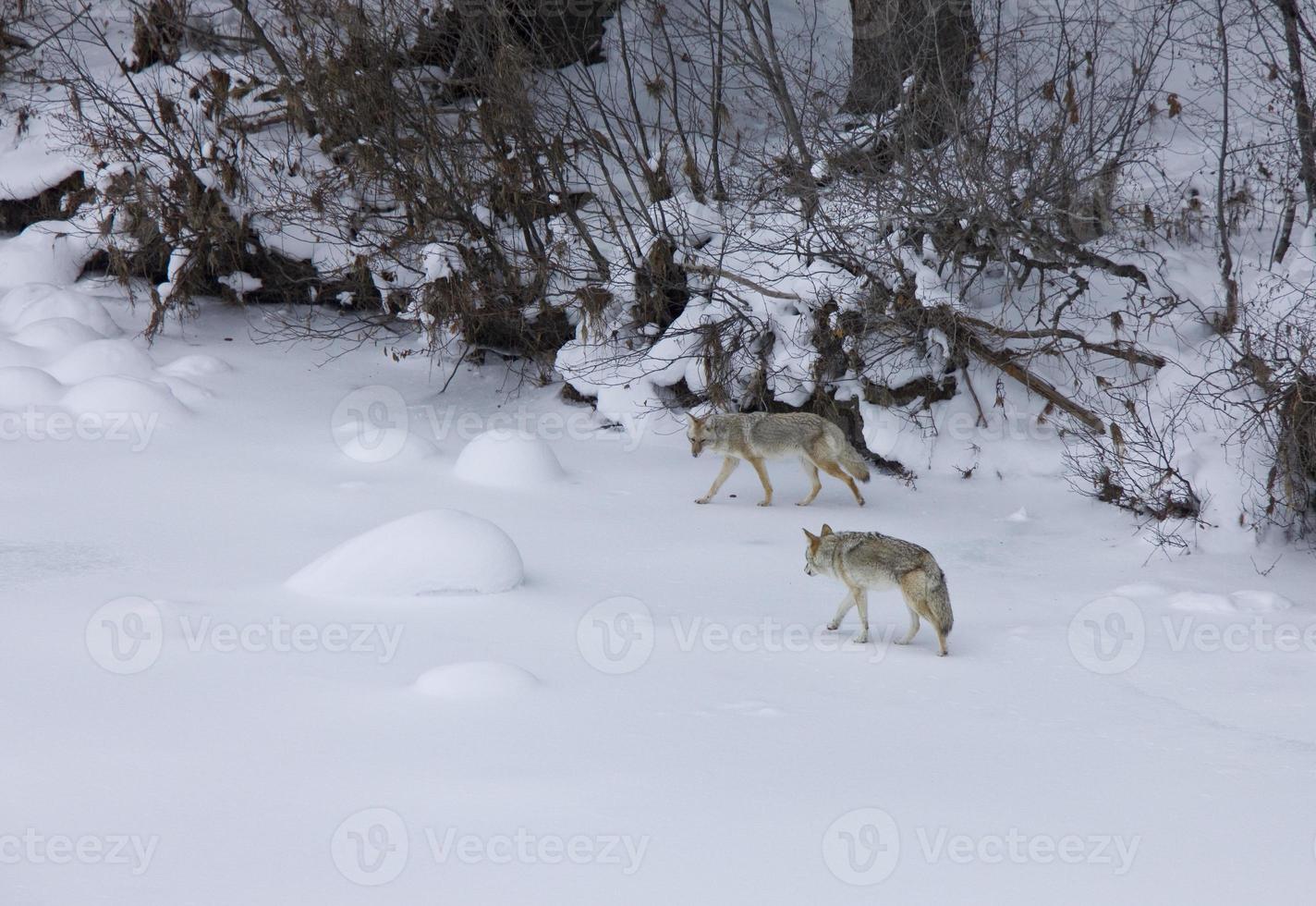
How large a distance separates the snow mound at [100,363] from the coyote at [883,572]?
8.53 meters

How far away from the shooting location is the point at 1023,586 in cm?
925

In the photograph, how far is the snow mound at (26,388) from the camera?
11938 mm

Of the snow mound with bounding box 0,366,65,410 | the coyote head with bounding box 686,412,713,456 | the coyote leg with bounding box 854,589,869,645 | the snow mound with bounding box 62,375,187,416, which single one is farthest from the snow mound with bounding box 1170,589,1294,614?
the snow mound with bounding box 0,366,65,410

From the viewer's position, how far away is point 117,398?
11.9 m

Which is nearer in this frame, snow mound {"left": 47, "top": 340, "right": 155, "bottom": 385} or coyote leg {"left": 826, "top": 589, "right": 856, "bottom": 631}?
coyote leg {"left": 826, "top": 589, "right": 856, "bottom": 631}

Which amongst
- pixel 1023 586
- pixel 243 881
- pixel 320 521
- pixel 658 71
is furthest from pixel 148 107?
pixel 243 881

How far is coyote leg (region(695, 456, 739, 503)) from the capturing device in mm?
11258

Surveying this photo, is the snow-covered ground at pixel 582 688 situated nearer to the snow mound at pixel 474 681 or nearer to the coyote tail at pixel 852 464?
the snow mound at pixel 474 681

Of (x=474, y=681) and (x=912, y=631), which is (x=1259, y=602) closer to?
(x=912, y=631)

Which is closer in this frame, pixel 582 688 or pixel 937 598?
pixel 582 688

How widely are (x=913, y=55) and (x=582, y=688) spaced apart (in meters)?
9.68

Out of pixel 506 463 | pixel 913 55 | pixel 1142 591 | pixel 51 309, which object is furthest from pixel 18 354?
pixel 1142 591

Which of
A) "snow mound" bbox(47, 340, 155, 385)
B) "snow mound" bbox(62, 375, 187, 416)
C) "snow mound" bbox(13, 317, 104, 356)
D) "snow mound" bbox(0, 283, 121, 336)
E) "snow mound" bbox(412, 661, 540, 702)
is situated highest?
"snow mound" bbox(0, 283, 121, 336)

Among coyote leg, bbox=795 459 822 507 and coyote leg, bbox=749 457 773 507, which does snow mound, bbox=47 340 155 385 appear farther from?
coyote leg, bbox=795 459 822 507
